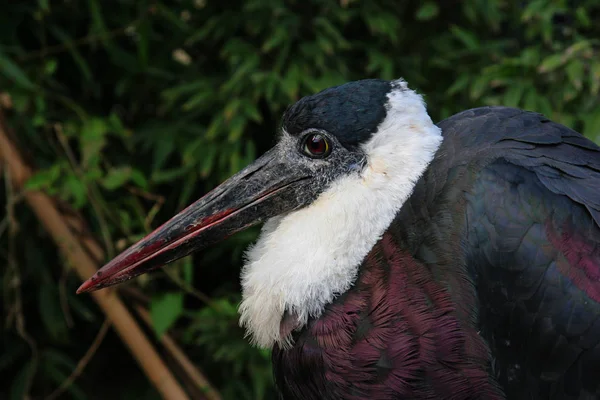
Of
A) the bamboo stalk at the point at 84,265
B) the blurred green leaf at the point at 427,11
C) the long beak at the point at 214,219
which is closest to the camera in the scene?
the long beak at the point at 214,219

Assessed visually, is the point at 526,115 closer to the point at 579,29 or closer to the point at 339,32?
the point at 339,32

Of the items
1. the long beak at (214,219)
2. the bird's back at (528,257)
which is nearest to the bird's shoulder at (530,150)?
the bird's back at (528,257)

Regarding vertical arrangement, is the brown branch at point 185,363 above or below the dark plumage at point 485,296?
below

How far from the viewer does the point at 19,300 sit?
3.01 m

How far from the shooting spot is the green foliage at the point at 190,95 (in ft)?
9.70

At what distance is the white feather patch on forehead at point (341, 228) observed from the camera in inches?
73.0

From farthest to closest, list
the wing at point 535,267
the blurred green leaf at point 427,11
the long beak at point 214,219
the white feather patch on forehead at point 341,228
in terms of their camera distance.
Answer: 1. the blurred green leaf at point 427,11
2. the long beak at point 214,219
3. the white feather patch on forehead at point 341,228
4. the wing at point 535,267

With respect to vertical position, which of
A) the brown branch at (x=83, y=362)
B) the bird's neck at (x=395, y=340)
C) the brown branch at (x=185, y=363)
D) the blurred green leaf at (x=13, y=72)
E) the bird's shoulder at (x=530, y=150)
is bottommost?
the brown branch at (x=185, y=363)

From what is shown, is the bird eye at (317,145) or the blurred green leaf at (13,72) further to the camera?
the blurred green leaf at (13,72)

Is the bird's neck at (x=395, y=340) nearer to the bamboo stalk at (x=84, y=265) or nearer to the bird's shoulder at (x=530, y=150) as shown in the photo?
the bird's shoulder at (x=530, y=150)

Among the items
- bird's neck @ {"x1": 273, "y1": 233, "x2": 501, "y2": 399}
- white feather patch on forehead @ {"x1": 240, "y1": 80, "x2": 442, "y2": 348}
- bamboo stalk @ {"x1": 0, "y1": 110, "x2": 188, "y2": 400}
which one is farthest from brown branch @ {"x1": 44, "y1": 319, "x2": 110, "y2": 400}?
bird's neck @ {"x1": 273, "y1": 233, "x2": 501, "y2": 399}

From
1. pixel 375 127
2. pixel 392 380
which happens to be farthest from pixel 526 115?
pixel 392 380

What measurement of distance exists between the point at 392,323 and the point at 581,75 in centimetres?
155

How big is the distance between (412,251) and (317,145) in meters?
0.35
